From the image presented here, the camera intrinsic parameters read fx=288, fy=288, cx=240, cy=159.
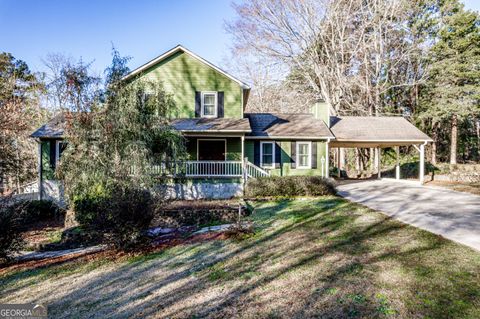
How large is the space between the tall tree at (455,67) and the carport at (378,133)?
319 inches

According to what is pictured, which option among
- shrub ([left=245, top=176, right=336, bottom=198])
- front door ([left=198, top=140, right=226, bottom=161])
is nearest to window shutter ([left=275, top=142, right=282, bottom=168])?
shrub ([left=245, top=176, right=336, bottom=198])

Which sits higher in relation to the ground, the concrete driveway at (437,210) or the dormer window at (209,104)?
the dormer window at (209,104)

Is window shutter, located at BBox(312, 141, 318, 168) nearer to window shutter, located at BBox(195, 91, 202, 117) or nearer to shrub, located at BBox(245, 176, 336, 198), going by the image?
shrub, located at BBox(245, 176, 336, 198)

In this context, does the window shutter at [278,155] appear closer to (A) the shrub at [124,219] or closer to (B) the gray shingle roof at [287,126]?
(B) the gray shingle roof at [287,126]

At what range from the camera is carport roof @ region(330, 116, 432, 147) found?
1690 cm

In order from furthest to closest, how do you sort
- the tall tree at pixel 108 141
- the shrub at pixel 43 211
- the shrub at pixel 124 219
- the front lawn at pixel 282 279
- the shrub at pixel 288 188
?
the shrub at pixel 288 188, the shrub at pixel 43 211, the tall tree at pixel 108 141, the shrub at pixel 124 219, the front lawn at pixel 282 279

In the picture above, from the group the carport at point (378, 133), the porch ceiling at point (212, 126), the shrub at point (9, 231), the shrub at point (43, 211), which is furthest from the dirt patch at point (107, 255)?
the carport at point (378, 133)

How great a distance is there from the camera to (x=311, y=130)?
16.0 metres

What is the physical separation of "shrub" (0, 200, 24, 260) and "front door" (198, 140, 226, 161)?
30.4ft

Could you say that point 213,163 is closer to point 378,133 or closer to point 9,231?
point 9,231

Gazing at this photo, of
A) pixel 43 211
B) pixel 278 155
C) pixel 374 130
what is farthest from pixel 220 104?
pixel 43 211

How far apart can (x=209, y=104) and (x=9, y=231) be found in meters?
10.7

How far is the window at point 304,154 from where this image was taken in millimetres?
15859

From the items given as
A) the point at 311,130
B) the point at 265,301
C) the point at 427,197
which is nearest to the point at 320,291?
the point at 265,301
